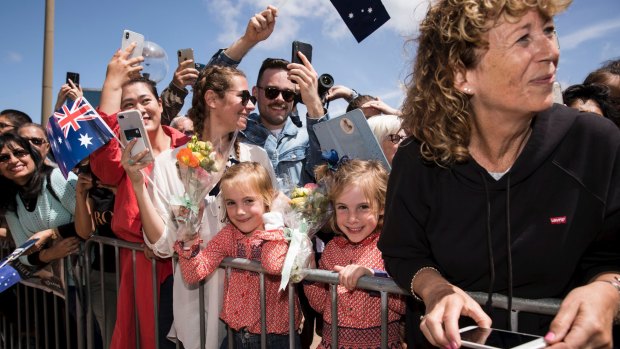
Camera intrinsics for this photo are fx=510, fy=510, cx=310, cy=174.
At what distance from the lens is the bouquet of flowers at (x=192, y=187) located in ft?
8.95

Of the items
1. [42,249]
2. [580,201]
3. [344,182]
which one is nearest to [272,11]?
[344,182]

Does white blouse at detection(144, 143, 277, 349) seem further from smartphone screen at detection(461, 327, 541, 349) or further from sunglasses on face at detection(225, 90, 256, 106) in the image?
smartphone screen at detection(461, 327, 541, 349)

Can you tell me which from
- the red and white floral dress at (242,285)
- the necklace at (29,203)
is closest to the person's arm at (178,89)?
the necklace at (29,203)

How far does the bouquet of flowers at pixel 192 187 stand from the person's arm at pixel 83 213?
1.10 metres

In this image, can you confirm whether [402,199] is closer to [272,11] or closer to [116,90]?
[116,90]

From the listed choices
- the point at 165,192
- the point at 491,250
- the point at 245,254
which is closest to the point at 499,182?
the point at 491,250

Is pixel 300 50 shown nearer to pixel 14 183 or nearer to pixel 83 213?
pixel 83 213

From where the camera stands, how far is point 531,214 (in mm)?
1595

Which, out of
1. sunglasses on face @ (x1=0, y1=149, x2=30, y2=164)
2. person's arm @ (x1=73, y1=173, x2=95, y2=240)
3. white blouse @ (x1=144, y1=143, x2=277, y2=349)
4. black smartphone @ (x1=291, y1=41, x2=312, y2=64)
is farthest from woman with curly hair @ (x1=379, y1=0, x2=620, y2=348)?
sunglasses on face @ (x1=0, y1=149, x2=30, y2=164)

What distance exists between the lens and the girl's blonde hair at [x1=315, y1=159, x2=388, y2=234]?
263 cm

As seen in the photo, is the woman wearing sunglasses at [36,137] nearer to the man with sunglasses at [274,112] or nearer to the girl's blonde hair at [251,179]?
the man with sunglasses at [274,112]

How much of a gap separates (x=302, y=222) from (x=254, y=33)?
2.01 metres

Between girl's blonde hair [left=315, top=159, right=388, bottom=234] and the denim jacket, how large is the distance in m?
0.78

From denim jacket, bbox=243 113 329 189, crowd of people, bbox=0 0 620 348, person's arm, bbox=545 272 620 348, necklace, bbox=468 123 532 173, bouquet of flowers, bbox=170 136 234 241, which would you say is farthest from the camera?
denim jacket, bbox=243 113 329 189
